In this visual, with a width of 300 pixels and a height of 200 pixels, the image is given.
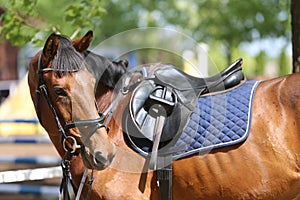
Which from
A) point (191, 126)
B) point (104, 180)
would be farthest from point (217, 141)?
point (104, 180)

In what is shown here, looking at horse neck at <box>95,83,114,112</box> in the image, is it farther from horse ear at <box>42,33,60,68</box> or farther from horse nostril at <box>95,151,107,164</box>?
horse nostril at <box>95,151,107,164</box>

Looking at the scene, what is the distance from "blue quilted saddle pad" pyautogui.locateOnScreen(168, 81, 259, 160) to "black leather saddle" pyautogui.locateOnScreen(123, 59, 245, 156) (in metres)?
0.06

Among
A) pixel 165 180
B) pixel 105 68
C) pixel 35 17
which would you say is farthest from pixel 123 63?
pixel 35 17

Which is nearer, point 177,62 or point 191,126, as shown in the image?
point 191,126

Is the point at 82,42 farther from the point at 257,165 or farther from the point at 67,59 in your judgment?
the point at 257,165

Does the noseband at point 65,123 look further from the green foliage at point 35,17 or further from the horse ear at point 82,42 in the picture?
the green foliage at point 35,17

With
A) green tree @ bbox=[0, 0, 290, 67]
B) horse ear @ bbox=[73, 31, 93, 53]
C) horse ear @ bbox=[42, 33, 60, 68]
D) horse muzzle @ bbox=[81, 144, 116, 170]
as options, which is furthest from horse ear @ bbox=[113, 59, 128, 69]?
green tree @ bbox=[0, 0, 290, 67]

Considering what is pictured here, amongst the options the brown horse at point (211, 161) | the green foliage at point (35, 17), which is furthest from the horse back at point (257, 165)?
the green foliage at point (35, 17)

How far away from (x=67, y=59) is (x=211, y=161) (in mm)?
1248

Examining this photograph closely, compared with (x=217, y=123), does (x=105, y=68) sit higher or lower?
higher

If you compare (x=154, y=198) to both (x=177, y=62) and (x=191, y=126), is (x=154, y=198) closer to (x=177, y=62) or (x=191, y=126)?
(x=191, y=126)

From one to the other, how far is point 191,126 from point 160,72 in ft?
1.57

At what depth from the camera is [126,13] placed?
2561 cm

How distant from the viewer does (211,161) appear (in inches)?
146
